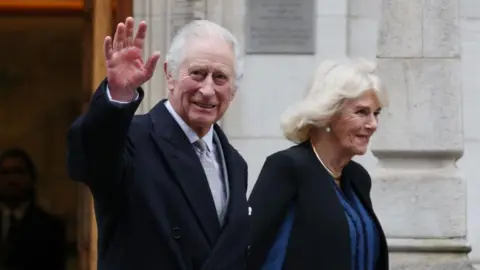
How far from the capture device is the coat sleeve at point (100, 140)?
2830 mm

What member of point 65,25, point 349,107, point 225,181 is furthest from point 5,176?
point 225,181

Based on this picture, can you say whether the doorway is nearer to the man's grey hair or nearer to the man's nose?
the man's grey hair

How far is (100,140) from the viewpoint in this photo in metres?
2.84

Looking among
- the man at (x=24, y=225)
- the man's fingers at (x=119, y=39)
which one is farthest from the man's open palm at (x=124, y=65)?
the man at (x=24, y=225)

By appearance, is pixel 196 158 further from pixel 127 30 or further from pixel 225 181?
pixel 127 30

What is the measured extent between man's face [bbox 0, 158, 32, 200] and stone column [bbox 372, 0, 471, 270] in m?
3.95

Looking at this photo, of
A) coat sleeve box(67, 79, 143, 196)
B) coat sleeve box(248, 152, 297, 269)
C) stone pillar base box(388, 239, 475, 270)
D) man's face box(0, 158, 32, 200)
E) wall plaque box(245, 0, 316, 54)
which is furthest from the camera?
man's face box(0, 158, 32, 200)

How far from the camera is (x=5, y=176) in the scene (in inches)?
349

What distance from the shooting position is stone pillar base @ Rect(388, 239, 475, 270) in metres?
5.30

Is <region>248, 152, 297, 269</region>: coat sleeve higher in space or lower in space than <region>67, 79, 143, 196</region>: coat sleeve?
lower

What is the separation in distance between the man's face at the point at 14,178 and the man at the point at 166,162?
575cm

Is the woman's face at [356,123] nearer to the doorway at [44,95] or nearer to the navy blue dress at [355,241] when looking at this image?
the navy blue dress at [355,241]

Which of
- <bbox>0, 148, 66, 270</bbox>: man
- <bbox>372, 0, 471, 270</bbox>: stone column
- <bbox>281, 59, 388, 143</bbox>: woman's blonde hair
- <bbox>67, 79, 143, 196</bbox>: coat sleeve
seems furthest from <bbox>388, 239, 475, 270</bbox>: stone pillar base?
<bbox>0, 148, 66, 270</bbox>: man

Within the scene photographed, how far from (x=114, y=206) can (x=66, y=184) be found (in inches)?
311
